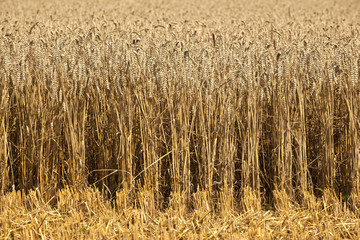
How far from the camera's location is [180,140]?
2.74 meters

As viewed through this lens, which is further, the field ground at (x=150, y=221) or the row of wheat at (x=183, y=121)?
the row of wheat at (x=183, y=121)

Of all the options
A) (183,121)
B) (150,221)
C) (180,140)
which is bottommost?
(150,221)

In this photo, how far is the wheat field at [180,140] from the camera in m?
2.68

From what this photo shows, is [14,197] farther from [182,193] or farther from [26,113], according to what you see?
[182,193]

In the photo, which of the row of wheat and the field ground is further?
the row of wheat

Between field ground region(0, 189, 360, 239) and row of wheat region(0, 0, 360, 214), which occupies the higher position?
row of wheat region(0, 0, 360, 214)

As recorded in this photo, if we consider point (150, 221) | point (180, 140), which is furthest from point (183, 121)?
point (150, 221)

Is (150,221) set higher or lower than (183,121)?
lower

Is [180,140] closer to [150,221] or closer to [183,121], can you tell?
[183,121]

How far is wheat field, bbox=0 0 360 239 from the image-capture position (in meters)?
2.68

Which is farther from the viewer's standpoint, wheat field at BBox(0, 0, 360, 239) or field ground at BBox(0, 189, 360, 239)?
wheat field at BBox(0, 0, 360, 239)

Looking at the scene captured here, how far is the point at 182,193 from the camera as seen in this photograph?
2.71 meters

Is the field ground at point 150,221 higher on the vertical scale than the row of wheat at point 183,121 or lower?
lower

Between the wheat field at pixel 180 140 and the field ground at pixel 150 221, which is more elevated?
the wheat field at pixel 180 140
